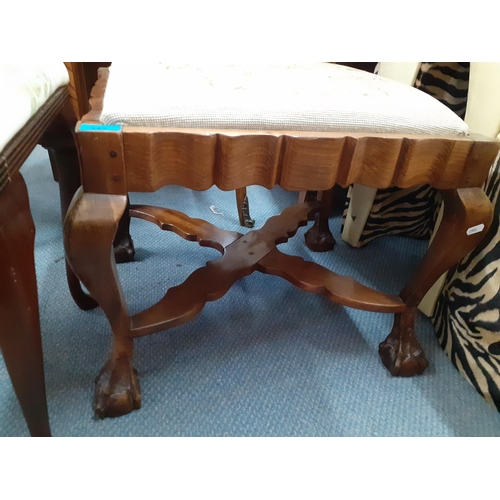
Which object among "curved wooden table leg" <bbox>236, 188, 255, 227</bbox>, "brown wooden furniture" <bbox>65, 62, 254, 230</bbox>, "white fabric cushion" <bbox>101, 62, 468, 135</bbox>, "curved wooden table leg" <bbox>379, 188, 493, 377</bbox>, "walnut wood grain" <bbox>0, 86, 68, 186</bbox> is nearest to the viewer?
"walnut wood grain" <bbox>0, 86, 68, 186</bbox>

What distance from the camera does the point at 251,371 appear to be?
64cm

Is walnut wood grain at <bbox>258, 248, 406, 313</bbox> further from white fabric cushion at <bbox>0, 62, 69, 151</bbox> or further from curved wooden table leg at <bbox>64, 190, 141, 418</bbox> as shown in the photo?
white fabric cushion at <bbox>0, 62, 69, 151</bbox>

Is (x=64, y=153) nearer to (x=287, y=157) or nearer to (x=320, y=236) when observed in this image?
(x=287, y=157)

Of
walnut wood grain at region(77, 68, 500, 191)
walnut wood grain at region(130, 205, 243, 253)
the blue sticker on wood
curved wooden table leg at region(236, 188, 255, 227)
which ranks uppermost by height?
the blue sticker on wood

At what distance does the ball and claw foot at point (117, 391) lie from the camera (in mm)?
542

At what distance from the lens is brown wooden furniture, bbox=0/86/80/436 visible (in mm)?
306

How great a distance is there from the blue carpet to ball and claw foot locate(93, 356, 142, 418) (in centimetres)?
1

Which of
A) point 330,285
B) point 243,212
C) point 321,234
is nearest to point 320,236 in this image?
point 321,234

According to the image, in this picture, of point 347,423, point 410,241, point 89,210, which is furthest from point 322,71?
point 410,241

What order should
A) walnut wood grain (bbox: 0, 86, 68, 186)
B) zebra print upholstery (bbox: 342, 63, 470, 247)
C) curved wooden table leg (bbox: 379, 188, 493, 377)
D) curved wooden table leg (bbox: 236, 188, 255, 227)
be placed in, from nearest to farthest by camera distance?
walnut wood grain (bbox: 0, 86, 68, 186), curved wooden table leg (bbox: 379, 188, 493, 377), zebra print upholstery (bbox: 342, 63, 470, 247), curved wooden table leg (bbox: 236, 188, 255, 227)

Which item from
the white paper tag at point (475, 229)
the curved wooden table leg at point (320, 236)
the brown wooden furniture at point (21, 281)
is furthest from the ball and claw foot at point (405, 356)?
the brown wooden furniture at point (21, 281)

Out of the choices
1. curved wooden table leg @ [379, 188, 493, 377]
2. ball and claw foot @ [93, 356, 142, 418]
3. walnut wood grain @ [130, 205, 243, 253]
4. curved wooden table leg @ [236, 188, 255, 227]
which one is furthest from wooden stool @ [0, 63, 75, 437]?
curved wooden table leg @ [236, 188, 255, 227]

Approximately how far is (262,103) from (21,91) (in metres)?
0.24

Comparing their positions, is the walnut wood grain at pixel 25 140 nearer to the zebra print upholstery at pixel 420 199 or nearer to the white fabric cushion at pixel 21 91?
the white fabric cushion at pixel 21 91
